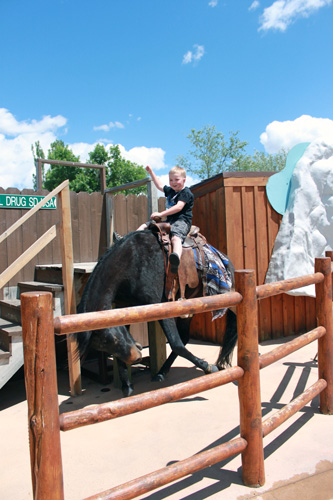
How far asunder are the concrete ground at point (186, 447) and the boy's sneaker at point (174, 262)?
3.76ft

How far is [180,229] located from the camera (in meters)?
3.72

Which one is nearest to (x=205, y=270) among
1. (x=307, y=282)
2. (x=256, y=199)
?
(x=307, y=282)

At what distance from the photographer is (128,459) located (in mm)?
2326

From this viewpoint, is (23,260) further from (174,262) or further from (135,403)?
(135,403)

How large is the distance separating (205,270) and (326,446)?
1.88 meters

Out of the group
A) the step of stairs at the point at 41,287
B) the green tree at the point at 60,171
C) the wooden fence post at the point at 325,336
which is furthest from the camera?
the green tree at the point at 60,171

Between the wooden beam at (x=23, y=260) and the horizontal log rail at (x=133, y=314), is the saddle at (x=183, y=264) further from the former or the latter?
the horizontal log rail at (x=133, y=314)

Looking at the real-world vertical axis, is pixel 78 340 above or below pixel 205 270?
below

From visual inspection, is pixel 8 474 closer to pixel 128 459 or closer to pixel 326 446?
pixel 128 459

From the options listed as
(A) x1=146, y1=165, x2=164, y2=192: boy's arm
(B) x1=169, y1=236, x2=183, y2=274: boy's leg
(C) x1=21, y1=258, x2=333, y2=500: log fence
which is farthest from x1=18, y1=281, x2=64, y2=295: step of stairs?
(C) x1=21, y1=258, x2=333, y2=500: log fence

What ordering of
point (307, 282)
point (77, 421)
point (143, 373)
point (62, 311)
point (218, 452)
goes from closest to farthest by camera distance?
point (77, 421) → point (218, 452) → point (307, 282) → point (62, 311) → point (143, 373)

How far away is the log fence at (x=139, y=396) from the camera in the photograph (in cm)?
138

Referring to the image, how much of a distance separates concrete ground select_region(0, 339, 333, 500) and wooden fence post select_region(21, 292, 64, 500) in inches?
29.2

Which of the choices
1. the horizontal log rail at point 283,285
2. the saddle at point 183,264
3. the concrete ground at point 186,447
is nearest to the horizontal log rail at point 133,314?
the horizontal log rail at point 283,285
